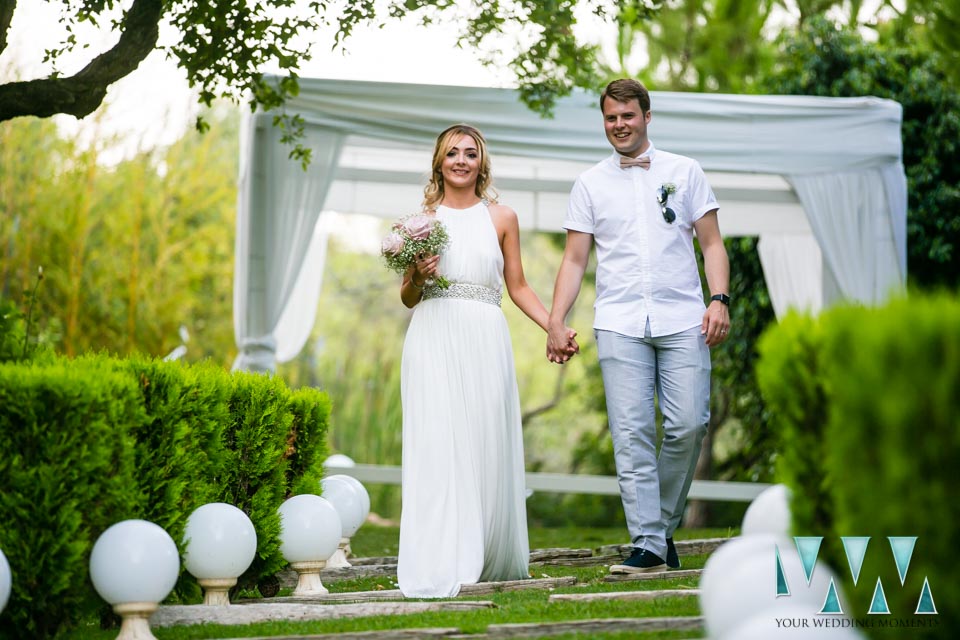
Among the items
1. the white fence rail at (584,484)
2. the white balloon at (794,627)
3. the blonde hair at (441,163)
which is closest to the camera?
the white balloon at (794,627)

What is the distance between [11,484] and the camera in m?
3.19

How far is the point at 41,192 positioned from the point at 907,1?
29.5 ft

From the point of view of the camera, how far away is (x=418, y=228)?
14.9ft

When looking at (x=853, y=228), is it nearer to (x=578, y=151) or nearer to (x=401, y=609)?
(x=578, y=151)

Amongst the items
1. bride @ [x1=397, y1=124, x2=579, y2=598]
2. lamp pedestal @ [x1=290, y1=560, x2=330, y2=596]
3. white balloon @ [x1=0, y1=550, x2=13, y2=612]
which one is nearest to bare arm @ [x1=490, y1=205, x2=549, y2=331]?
bride @ [x1=397, y1=124, x2=579, y2=598]

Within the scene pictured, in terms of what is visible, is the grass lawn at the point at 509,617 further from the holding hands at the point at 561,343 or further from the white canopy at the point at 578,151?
the white canopy at the point at 578,151

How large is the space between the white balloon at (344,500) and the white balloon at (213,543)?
1.45m

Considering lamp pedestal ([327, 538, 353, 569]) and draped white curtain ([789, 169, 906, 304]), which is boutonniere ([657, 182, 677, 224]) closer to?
lamp pedestal ([327, 538, 353, 569])

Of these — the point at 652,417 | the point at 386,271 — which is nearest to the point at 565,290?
the point at 652,417

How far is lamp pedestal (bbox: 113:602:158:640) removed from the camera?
3.28 m

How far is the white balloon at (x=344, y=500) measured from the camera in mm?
5270

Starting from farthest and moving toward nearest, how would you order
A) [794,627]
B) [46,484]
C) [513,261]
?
[513,261] → [46,484] → [794,627]

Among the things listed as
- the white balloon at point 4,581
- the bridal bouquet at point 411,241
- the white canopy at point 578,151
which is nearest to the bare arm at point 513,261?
the bridal bouquet at point 411,241

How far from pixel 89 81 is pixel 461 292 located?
6.06 feet
